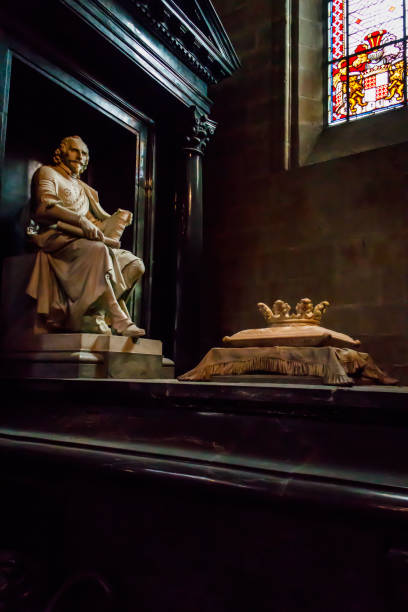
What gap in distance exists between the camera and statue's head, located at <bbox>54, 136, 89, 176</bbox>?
4591 mm

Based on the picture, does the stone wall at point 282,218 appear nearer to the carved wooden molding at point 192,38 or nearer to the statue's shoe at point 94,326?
the carved wooden molding at point 192,38

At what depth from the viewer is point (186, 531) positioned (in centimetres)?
178

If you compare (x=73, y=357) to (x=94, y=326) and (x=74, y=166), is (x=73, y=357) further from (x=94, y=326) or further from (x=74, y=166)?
(x=74, y=166)

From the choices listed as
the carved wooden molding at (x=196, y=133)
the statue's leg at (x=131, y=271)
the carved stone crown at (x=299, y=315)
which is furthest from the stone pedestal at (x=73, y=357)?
the carved wooden molding at (x=196, y=133)

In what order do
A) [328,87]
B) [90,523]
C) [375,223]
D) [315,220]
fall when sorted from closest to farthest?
1. [90,523]
2. [375,223]
3. [315,220]
4. [328,87]

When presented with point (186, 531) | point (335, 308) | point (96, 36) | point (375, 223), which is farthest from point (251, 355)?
point (96, 36)

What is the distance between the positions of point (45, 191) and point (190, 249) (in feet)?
6.28

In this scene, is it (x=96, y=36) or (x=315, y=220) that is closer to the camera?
(x=96, y=36)

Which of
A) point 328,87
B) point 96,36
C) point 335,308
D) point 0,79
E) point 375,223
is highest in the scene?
point 328,87

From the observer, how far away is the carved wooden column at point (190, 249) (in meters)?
5.49

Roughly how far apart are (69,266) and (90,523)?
2.41m

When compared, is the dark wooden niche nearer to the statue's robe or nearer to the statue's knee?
the statue's robe

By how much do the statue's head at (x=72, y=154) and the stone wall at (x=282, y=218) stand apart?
2.30 meters

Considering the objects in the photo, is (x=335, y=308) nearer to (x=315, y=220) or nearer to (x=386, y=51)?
(x=315, y=220)
